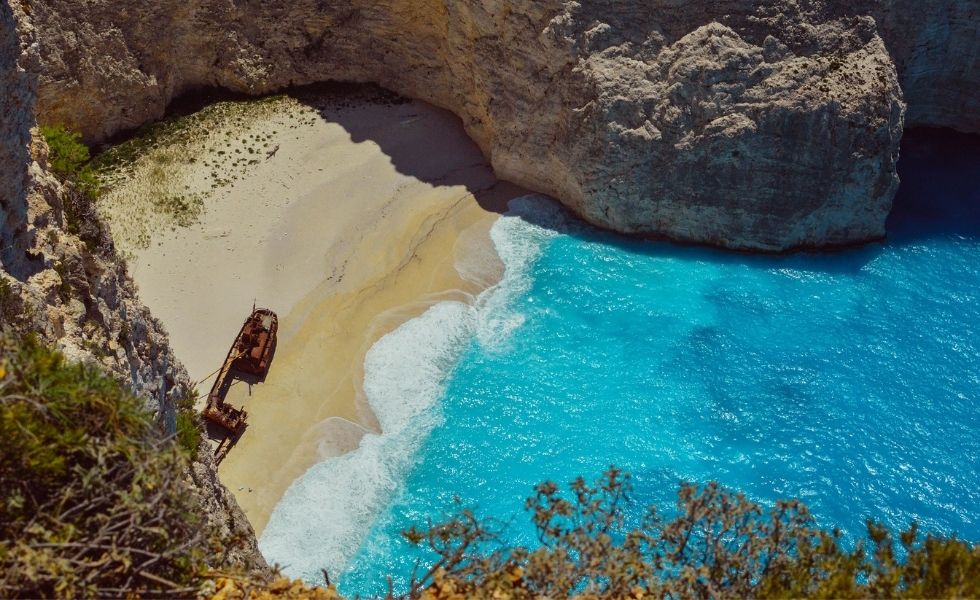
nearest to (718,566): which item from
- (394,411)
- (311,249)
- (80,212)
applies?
(394,411)

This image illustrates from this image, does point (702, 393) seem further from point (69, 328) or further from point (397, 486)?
point (69, 328)

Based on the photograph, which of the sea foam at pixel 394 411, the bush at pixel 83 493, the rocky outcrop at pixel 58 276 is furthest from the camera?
the sea foam at pixel 394 411

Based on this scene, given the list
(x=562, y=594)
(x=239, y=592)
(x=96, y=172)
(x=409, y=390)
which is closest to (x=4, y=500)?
(x=239, y=592)

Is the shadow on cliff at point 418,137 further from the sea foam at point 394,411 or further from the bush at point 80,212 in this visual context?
the bush at point 80,212

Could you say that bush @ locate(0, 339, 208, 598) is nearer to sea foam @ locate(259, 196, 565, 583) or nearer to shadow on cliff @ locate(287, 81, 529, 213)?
sea foam @ locate(259, 196, 565, 583)

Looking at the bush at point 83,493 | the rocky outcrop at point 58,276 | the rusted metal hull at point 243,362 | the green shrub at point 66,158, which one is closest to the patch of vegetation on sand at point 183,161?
the green shrub at point 66,158

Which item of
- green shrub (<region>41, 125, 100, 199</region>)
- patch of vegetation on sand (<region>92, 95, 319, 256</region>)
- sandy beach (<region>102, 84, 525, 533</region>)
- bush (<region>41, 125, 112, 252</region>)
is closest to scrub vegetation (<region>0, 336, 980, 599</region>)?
bush (<region>41, 125, 112, 252</region>)

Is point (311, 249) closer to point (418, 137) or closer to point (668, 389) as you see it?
point (418, 137)
